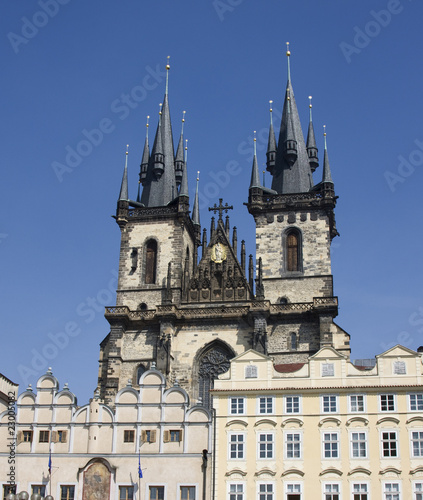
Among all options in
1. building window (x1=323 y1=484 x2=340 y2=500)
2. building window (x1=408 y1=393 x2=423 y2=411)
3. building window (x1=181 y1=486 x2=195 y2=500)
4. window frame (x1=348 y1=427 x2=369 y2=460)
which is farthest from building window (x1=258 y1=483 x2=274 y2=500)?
building window (x1=408 y1=393 x2=423 y2=411)

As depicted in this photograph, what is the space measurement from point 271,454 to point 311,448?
58.9 inches

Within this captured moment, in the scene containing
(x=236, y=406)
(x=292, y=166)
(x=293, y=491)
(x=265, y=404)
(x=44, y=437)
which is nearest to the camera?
(x=293, y=491)

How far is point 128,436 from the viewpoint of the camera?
1238 inches

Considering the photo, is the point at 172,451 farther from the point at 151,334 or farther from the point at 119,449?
the point at 151,334

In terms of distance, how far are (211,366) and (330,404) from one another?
1807 cm

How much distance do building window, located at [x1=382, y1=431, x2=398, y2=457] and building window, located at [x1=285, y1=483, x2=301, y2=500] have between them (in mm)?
3341

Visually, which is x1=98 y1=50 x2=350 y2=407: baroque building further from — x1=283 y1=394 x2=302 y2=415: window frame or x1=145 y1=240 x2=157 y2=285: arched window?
x1=283 y1=394 x2=302 y2=415: window frame

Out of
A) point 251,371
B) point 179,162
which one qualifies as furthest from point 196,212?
point 251,371

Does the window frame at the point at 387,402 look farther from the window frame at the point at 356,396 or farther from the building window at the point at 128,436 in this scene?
the building window at the point at 128,436

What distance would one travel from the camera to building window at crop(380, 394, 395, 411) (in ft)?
99.3

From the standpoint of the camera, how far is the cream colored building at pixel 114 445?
99.1 feet

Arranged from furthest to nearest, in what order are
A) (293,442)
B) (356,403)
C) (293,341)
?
(293,341) → (356,403) → (293,442)

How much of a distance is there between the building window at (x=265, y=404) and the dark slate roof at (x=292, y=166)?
80.5 feet

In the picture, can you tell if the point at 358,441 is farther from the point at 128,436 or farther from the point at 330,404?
the point at 128,436
